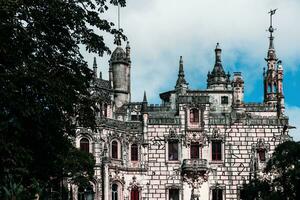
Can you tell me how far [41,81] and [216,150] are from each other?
149 feet

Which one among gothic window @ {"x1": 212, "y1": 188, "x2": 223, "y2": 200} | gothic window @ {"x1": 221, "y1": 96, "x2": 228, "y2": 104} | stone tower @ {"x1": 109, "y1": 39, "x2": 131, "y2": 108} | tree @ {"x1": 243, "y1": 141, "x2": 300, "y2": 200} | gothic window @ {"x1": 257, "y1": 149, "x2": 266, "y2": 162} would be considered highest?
stone tower @ {"x1": 109, "y1": 39, "x2": 131, "y2": 108}

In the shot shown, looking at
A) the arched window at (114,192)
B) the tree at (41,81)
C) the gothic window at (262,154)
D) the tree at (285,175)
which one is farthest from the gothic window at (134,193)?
the tree at (41,81)

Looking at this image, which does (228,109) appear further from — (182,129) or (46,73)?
(46,73)

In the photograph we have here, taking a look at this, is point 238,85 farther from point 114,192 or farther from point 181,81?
point 114,192

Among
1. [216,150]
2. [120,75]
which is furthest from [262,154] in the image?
[120,75]

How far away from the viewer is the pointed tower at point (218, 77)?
3750 inches

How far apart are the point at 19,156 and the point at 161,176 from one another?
44.2m

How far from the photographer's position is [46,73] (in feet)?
95.9

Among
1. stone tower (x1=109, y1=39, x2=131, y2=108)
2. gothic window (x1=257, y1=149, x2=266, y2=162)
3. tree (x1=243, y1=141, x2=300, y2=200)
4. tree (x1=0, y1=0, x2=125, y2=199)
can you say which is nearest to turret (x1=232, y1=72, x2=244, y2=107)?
stone tower (x1=109, y1=39, x2=131, y2=108)

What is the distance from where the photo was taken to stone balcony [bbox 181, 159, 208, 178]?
2773 inches

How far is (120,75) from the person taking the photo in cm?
8300

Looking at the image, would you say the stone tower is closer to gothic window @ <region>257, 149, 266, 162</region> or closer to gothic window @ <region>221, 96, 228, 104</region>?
gothic window @ <region>221, 96, 228, 104</region>

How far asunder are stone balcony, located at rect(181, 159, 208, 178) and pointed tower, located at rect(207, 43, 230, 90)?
23594 mm

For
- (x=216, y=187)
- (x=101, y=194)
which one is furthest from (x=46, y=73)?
(x=216, y=187)
